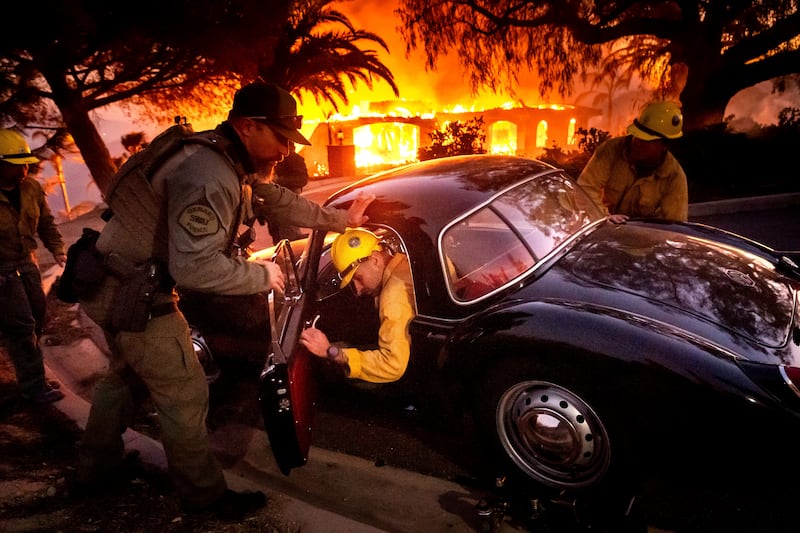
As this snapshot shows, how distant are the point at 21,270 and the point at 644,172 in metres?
5.03

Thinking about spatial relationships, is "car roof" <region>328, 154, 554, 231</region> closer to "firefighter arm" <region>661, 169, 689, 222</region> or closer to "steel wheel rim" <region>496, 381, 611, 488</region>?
"steel wheel rim" <region>496, 381, 611, 488</region>

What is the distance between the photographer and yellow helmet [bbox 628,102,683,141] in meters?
3.70

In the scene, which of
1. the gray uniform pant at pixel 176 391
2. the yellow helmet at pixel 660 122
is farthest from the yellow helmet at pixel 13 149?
the yellow helmet at pixel 660 122

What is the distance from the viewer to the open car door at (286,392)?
220 centimetres

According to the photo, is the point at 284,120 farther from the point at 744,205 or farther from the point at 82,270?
the point at 744,205

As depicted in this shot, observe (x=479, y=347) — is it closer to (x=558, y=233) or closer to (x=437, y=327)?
(x=437, y=327)

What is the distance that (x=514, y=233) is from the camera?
2.88m

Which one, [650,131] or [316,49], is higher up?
[316,49]

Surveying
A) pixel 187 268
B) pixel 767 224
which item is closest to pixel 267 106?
pixel 187 268

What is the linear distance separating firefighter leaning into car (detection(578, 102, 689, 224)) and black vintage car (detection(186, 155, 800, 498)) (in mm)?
916

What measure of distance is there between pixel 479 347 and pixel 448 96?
178ft

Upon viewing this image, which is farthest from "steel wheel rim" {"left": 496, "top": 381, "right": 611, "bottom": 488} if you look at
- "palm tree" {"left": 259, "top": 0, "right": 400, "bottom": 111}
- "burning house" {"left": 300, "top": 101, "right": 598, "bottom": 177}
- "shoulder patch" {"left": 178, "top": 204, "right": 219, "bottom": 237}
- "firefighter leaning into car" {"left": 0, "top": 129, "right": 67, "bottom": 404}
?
"burning house" {"left": 300, "top": 101, "right": 598, "bottom": 177}

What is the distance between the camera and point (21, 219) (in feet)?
11.0

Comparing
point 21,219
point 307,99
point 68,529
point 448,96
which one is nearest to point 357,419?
point 68,529
